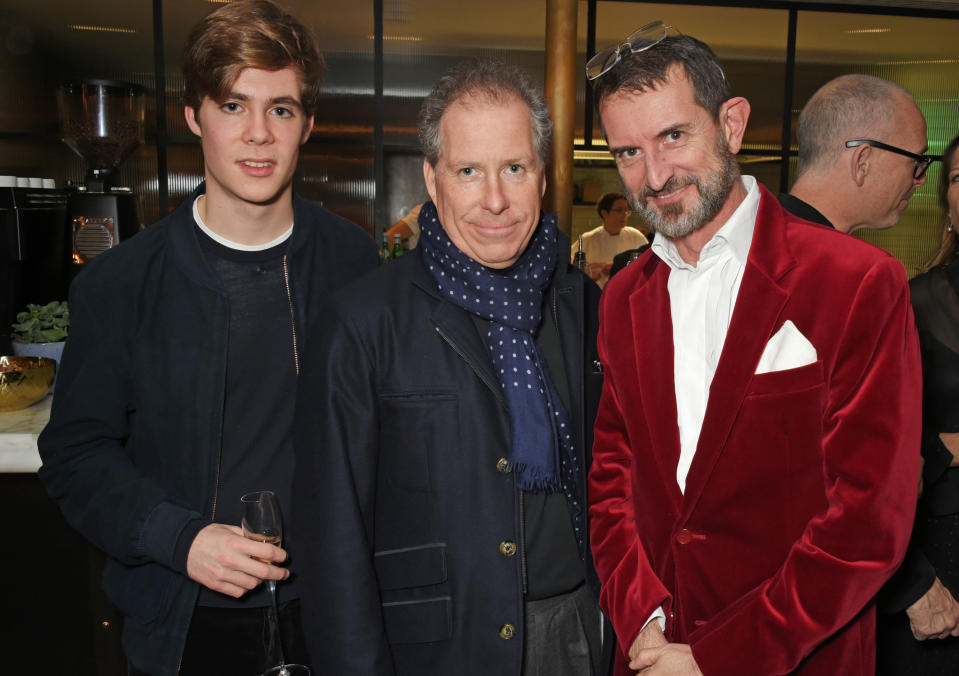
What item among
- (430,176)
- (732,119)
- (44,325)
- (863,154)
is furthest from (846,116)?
(44,325)

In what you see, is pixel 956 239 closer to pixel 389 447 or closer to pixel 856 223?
pixel 856 223

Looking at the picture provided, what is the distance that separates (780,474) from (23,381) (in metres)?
1.93

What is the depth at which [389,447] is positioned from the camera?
1334mm

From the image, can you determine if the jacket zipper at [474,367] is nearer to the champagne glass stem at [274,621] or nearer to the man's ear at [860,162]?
the champagne glass stem at [274,621]

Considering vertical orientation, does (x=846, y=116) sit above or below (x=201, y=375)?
above

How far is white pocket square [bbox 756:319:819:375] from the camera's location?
1167 millimetres

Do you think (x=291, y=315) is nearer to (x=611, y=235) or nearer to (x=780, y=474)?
(x=780, y=474)

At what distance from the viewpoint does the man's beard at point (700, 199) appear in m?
1.31

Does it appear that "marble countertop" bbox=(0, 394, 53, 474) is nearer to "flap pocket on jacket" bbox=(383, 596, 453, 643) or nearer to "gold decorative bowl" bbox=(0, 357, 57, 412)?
"gold decorative bowl" bbox=(0, 357, 57, 412)

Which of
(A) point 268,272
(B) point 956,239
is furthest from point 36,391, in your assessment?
(B) point 956,239

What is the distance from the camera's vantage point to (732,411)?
1.20 meters

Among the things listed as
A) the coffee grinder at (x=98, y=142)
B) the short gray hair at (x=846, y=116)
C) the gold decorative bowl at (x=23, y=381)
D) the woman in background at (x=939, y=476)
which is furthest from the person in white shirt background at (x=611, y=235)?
the gold decorative bowl at (x=23, y=381)

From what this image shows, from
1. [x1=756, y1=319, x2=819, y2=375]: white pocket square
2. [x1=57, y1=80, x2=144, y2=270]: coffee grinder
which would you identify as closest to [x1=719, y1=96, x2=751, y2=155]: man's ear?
[x1=756, y1=319, x2=819, y2=375]: white pocket square

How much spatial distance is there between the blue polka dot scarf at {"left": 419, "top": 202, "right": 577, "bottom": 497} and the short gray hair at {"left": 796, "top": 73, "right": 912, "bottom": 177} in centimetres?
105
